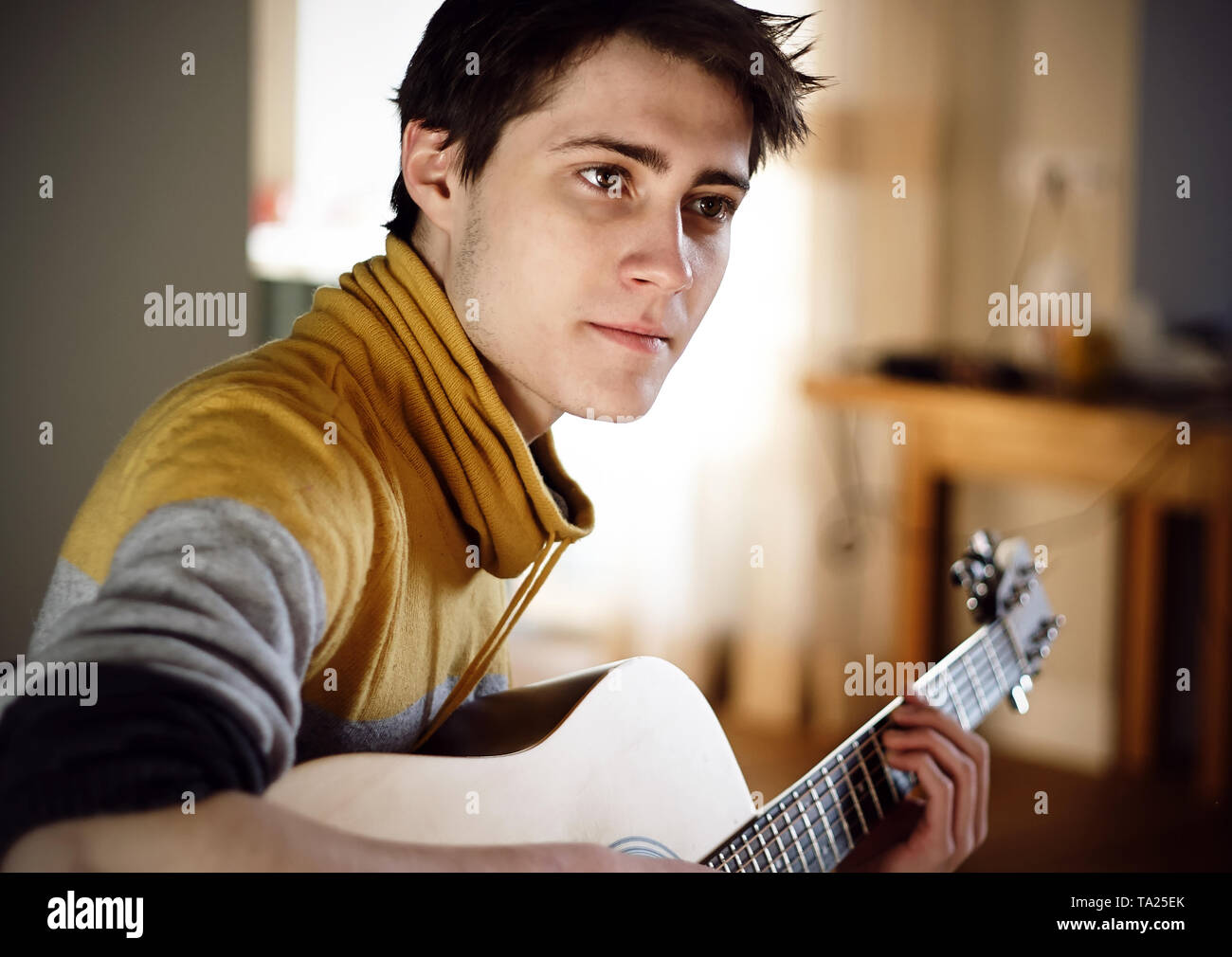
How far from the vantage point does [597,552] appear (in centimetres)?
214

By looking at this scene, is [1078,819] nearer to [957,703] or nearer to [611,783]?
[957,703]

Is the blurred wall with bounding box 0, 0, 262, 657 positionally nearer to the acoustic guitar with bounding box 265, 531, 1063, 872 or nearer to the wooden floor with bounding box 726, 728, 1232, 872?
the acoustic guitar with bounding box 265, 531, 1063, 872

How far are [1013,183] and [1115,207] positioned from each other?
0.18m

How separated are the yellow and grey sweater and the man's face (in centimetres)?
3

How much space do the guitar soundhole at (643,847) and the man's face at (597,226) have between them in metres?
0.25

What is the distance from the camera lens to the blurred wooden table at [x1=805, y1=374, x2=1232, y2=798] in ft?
6.24

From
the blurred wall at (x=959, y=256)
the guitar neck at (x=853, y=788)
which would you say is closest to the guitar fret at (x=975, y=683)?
the guitar neck at (x=853, y=788)

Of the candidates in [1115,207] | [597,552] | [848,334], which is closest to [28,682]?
[597,552]

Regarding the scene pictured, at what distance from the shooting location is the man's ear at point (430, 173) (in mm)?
696

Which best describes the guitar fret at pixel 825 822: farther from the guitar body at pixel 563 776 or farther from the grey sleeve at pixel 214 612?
the grey sleeve at pixel 214 612

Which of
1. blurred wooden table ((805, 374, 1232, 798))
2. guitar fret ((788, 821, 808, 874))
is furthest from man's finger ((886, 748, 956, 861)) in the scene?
blurred wooden table ((805, 374, 1232, 798))
